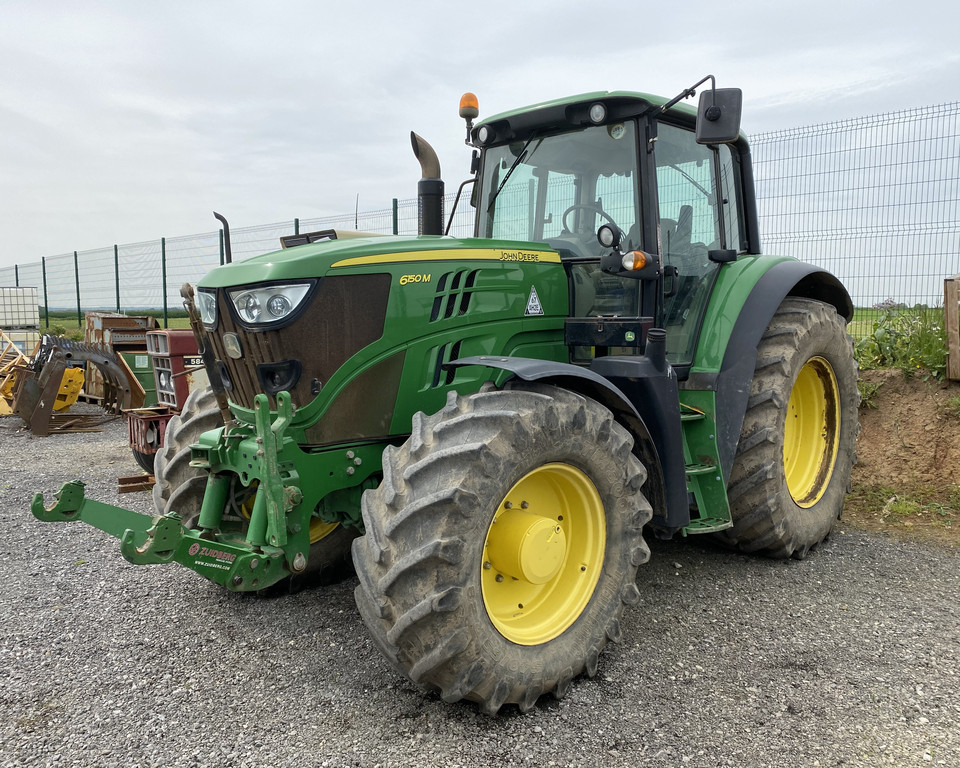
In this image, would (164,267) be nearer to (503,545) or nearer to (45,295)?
(45,295)

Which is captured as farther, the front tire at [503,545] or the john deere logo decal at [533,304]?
the john deere logo decal at [533,304]

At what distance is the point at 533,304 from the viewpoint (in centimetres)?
359

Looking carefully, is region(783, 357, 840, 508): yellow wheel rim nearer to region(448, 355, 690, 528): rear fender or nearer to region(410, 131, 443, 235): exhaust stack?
region(448, 355, 690, 528): rear fender

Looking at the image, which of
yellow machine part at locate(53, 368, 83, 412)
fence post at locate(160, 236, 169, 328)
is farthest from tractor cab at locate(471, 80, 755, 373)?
fence post at locate(160, 236, 169, 328)

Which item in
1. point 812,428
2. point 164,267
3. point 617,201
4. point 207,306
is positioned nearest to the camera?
point 207,306

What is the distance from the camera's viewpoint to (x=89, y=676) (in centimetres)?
310

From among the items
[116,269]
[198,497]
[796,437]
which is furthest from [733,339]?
[116,269]

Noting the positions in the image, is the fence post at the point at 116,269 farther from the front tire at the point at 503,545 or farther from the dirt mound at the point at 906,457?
the front tire at the point at 503,545

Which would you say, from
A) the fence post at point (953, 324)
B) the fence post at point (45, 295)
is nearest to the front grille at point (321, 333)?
the fence post at point (953, 324)

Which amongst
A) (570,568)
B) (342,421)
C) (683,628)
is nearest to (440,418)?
(342,421)

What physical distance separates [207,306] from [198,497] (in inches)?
39.2

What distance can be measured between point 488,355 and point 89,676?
2.15 metres

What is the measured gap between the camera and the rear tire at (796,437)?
398 centimetres

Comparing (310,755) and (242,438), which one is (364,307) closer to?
(242,438)
